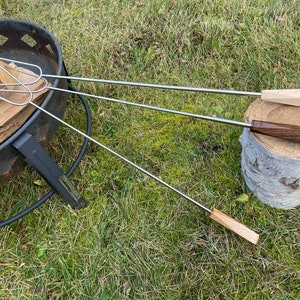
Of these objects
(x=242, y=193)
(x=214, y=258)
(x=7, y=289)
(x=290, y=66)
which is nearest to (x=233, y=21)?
(x=290, y=66)

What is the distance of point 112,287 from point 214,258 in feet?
1.67

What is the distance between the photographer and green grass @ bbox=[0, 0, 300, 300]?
5.86 ft

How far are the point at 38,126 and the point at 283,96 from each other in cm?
106

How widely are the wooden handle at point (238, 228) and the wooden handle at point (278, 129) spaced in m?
0.48

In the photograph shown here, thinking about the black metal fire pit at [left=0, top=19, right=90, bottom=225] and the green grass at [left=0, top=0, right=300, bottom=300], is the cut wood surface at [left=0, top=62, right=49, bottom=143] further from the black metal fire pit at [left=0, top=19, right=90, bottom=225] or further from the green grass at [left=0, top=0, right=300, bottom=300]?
the green grass at [left=0, top=0, right=300, bottom=300]

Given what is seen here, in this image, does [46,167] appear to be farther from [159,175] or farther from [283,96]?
[283,96]

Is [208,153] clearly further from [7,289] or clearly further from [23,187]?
[7,289]

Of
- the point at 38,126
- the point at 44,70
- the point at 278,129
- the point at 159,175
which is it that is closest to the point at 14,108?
the point at 38,126

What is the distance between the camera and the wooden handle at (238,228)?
1.76m

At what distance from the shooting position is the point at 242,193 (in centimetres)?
201

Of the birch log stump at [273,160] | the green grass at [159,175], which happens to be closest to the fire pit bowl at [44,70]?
the green grass at [159,175]

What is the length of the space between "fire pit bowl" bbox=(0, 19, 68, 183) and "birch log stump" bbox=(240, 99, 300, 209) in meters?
0.89

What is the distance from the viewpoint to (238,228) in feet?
5.80

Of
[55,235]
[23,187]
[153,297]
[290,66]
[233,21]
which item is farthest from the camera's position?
[233,21]
